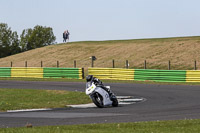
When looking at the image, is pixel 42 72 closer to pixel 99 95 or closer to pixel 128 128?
pixel 99 95

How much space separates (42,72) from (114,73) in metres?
7.65

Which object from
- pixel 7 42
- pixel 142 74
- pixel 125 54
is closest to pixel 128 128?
pixel 142 74

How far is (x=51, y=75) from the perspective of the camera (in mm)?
44594

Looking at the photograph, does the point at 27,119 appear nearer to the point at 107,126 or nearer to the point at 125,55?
the point at 107,126

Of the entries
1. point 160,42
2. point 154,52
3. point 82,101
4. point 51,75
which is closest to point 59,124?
point 82,101

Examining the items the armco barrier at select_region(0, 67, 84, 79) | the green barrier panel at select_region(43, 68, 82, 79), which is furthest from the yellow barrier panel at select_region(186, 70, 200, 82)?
the green barrier panel at select_region(43, 68, 82, 79)

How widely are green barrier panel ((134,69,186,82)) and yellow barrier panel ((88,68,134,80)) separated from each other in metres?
0.59

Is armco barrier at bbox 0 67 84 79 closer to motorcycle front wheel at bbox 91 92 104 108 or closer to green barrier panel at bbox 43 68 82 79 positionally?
green barrier panel at bbox 43 68 82 79

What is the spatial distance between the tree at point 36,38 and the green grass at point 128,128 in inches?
4617

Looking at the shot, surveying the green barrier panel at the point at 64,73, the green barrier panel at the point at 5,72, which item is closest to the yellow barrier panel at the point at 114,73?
the green barrier panel at the point at 64,73

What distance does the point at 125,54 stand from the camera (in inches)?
2825

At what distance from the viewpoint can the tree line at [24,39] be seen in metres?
121

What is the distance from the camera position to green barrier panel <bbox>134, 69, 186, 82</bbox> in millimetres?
35906

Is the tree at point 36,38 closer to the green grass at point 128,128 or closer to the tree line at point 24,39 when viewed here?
the tree line at point 24,39
